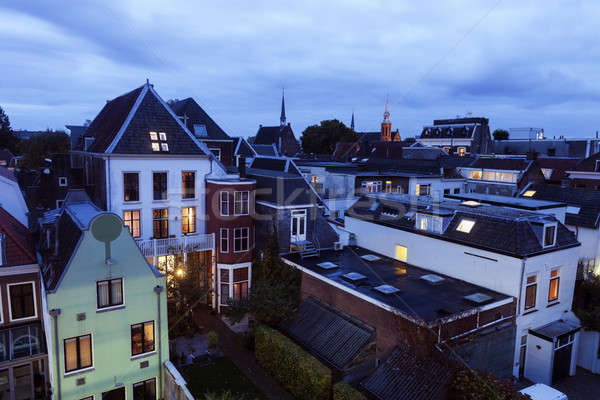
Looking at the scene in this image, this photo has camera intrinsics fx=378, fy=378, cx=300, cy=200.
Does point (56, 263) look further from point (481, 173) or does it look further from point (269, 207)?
point (481, 173)

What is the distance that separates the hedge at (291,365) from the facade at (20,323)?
989cm

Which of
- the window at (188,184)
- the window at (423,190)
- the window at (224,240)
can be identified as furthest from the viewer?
the window at (423,190)

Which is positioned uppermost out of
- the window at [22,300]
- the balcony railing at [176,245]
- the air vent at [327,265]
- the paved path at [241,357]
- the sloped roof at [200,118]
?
the sloped roof at [200,118]

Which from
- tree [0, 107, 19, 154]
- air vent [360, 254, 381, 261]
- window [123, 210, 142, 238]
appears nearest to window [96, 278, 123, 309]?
window [123, 210, 142, 238]

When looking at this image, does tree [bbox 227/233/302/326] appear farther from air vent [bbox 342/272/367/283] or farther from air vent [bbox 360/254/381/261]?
air vent [bbox 360/254/381/261]

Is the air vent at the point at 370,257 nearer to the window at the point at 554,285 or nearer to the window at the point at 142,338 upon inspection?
the window at the point at 554,285

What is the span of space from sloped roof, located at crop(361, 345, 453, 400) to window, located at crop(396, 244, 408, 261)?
8316 mm

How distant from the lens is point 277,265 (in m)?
23.5

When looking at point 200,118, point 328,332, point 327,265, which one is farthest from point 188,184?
point 328,332

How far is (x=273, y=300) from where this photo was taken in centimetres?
2038

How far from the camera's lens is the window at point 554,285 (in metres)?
19.8

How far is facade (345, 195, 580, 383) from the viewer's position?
60.3ft

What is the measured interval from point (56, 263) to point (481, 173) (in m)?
48.1

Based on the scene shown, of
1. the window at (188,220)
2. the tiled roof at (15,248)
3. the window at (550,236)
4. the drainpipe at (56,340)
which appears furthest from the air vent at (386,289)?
the tiled roof at (15,248)
